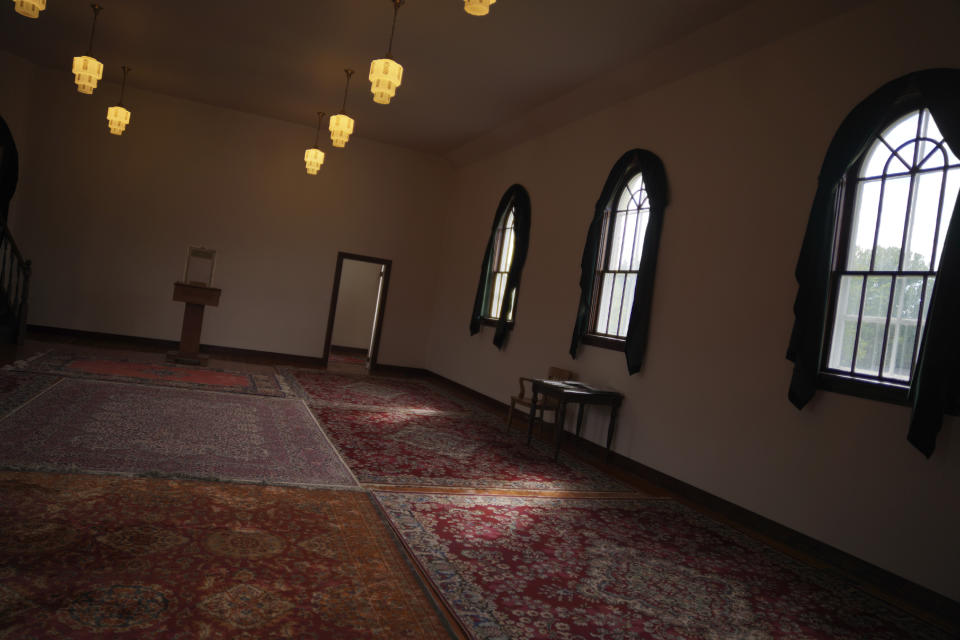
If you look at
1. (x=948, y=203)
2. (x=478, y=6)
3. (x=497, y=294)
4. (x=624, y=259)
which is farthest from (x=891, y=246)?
(x=497, y=294)

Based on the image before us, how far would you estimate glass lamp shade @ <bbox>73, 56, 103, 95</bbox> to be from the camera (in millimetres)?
7129

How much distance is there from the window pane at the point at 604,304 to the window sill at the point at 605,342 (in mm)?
145

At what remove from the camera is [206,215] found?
11406 millimetres

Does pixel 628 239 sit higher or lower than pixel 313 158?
lower

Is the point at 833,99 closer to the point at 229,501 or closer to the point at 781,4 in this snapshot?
the point at 781,4

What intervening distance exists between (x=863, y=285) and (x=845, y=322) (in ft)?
0.92

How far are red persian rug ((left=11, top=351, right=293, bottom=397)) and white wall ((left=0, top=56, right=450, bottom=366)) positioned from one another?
7.95 feet

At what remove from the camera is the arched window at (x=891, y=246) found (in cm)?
414

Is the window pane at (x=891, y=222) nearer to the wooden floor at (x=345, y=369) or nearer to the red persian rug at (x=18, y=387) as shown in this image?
the wooden floor at (x=345, y=369)

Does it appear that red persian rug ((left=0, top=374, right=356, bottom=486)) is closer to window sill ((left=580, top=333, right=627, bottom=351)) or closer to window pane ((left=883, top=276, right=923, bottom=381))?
window sill ((left=580, top=333, right=627, bottom=351))

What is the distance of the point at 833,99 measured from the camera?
484 cm

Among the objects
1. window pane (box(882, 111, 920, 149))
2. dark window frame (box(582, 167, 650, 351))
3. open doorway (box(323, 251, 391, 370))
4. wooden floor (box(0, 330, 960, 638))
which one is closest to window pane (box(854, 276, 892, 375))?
window pane (box(882, 111, 920, 149))

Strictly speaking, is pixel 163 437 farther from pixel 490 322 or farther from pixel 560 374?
pixel 490 322

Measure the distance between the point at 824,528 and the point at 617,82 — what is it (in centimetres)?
507
